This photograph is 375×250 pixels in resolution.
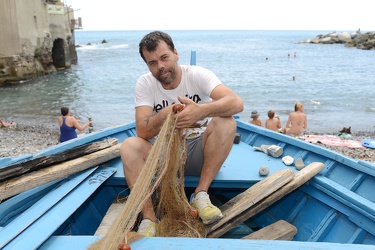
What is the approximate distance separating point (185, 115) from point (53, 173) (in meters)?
1.51

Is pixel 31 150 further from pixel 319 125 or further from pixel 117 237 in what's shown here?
pixel 319 125

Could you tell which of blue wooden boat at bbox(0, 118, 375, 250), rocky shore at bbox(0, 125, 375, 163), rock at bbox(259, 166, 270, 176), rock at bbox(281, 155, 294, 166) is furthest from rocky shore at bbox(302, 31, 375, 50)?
rock at bbox(259, 166, 270, 176)

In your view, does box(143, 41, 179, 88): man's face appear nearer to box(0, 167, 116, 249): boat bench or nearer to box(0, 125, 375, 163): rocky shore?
box(0, 167, 116, 249): boat bench

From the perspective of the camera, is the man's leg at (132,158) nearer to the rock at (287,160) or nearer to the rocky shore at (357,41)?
the rock at (287,160)

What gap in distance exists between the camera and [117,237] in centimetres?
219

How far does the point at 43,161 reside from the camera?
3.34 meters

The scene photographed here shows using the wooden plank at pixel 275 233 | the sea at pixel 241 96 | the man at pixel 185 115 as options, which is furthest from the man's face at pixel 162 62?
the sea at pixel 241 96

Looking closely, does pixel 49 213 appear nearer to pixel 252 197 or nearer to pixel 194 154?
pixel 194 154

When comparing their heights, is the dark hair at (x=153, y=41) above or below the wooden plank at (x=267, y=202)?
above

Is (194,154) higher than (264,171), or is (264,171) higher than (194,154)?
(194,154)

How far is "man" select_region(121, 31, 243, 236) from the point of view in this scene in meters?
2.91

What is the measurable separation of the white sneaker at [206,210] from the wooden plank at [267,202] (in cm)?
11

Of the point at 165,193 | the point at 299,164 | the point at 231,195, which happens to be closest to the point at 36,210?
the point at 165,193

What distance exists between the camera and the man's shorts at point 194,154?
11.4 feet
